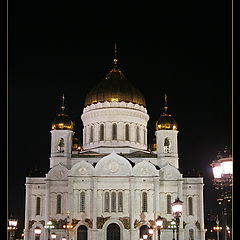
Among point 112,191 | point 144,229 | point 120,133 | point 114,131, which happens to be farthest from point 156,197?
point 114,131

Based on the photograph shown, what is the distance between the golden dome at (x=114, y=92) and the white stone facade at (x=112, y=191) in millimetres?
3571

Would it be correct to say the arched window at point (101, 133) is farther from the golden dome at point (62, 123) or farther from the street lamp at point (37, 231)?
the street lamp at point (37, 231)

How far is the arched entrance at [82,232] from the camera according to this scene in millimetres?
55688

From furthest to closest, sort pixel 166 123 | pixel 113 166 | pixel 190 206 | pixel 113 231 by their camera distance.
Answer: pixel 166 123
pixel 190 206
pixel 113 166
pixel 113 231

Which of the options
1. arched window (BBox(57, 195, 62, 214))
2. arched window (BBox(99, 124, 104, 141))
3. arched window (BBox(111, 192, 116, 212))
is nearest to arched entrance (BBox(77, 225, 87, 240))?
arched window (BBox(57, 195, 62, 214))

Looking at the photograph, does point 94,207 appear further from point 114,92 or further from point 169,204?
point 114,92

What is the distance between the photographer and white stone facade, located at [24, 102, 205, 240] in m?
56.0

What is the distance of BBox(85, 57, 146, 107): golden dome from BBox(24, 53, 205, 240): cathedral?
14cm

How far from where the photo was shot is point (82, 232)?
55875mm

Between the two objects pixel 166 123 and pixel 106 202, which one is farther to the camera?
pixel 166 123

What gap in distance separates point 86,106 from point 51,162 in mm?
9028

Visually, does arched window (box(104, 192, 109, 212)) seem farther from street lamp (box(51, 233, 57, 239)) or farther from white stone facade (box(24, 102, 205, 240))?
street lamp (box(51, 233, 57, 239))

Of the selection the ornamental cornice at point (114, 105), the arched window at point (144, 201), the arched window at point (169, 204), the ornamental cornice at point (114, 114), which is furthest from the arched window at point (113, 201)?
the ornamental cornice at point (114, 105)

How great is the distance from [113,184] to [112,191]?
828 mm
